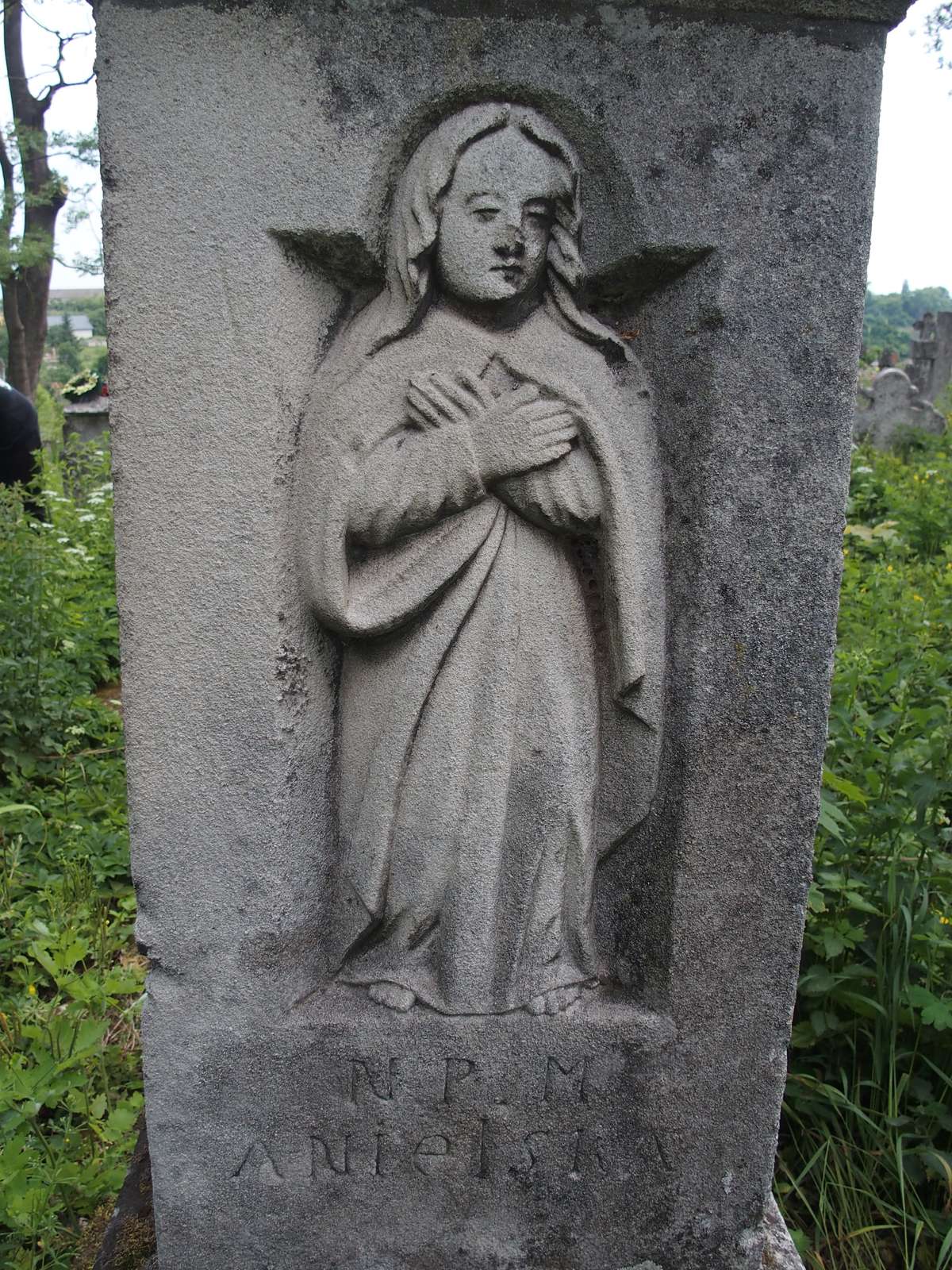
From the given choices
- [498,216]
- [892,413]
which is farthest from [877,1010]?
[892,413]

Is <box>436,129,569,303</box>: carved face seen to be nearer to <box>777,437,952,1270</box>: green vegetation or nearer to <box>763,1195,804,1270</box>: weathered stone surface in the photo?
<box>777,437,952,1270</box>: green vegetation

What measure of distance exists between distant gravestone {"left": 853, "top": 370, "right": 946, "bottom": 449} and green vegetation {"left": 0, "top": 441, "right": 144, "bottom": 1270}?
9723 mm

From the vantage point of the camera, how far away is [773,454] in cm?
170

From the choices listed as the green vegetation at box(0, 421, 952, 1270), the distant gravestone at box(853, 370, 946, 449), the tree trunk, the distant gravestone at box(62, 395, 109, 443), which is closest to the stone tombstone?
the green vegetation at box(0, 421, 952, 1270)

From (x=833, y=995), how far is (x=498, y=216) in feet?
6.95

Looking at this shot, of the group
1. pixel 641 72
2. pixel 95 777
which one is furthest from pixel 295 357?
pixel 95 777

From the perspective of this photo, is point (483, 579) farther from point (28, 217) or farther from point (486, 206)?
point (28, 217)

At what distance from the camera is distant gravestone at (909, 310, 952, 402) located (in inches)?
606

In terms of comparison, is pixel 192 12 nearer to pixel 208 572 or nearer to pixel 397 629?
pixel 208 572

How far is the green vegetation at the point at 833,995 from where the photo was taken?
231 centimetres

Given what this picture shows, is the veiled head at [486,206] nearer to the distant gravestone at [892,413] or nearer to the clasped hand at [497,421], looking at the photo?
the clasped hand at [497,421]

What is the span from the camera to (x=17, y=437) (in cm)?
706

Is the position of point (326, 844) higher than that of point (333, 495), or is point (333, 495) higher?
point (333, 495)

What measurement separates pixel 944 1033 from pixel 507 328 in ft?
6.90
